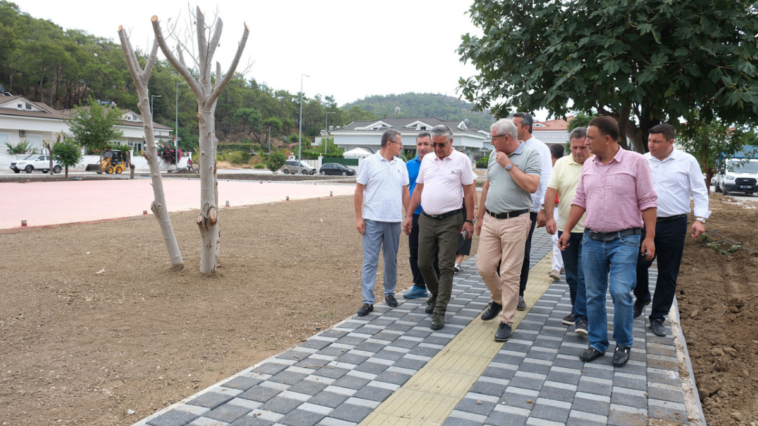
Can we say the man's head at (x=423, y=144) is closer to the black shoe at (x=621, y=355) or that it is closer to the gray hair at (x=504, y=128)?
the gray hair at (x=504, y=128)

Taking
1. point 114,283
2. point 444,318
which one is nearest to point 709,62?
point 444,318

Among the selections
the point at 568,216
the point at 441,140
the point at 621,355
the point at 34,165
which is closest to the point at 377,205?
the point at 441,140

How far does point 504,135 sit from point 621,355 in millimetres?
1984

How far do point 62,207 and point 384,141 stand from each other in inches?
541

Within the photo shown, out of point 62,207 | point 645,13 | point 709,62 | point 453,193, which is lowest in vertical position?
point 62,207

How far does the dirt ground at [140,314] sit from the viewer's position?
3.56 m

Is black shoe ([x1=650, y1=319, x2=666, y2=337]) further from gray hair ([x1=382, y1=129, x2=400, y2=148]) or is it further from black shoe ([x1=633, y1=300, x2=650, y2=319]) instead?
gray hair ([x1=382, y1=129, x2=400, y2=148])

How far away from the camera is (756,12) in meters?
7.58

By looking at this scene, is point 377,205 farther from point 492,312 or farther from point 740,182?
point 740,182

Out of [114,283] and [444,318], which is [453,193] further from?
[114,283]

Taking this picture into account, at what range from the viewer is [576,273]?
4.90 m

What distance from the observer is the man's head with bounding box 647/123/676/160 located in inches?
189

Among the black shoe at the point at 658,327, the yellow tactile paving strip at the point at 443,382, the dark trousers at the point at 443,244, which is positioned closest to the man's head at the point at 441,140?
the dark trousers at the point at 443,244

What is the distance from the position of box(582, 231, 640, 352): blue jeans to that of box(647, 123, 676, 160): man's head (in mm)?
1339
